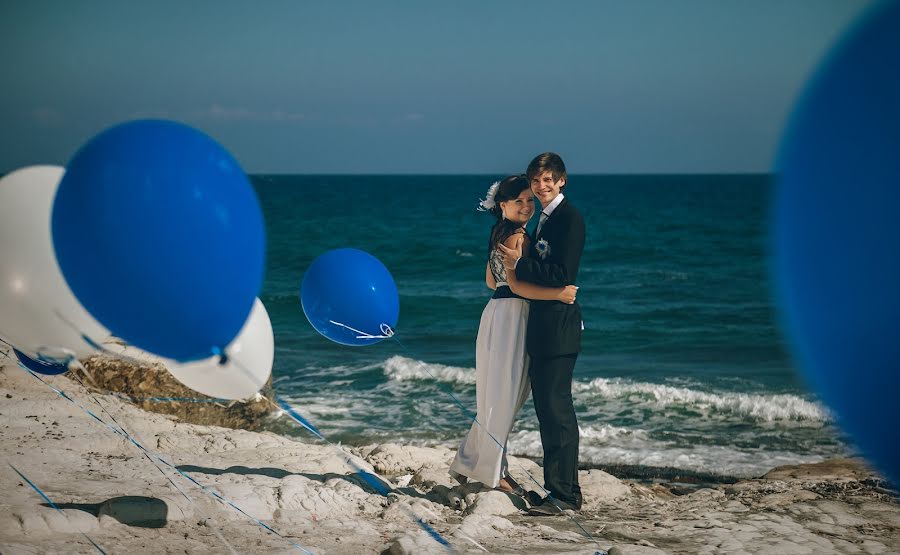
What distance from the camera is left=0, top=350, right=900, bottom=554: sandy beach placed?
4172mm

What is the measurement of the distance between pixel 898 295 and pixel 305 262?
79.8 feet

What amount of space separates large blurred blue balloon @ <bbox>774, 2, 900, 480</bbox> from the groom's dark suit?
2.68 m

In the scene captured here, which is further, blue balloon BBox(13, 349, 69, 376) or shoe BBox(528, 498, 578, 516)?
shoe BBox(528, 498, 578, 516)

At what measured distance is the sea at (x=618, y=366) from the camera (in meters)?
8.00

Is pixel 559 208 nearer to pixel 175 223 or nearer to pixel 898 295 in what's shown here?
pixel 175 223

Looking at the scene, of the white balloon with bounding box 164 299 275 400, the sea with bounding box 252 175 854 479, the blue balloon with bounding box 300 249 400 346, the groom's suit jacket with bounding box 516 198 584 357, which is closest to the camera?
the white balloon with bounding box 164 299 275 400

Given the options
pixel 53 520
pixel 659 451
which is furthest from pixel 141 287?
pixel 659 451

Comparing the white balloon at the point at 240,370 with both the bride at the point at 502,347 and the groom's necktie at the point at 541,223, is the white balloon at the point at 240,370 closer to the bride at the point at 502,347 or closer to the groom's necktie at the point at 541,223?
the bride at the point at 502,347

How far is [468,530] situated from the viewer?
452cm

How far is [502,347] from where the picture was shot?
201 inches

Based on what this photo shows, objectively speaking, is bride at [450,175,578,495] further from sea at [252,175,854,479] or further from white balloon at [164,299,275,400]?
white balloon at [164,299,275,400]

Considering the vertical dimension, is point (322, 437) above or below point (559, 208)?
below

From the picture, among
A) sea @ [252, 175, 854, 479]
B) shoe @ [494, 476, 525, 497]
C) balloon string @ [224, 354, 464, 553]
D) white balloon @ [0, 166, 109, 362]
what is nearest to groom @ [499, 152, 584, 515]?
shoe @ [494, 476, 525, 497]

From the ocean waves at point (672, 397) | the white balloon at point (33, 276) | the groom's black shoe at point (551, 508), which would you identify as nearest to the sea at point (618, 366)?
the ocean waves at point (672, 397)
